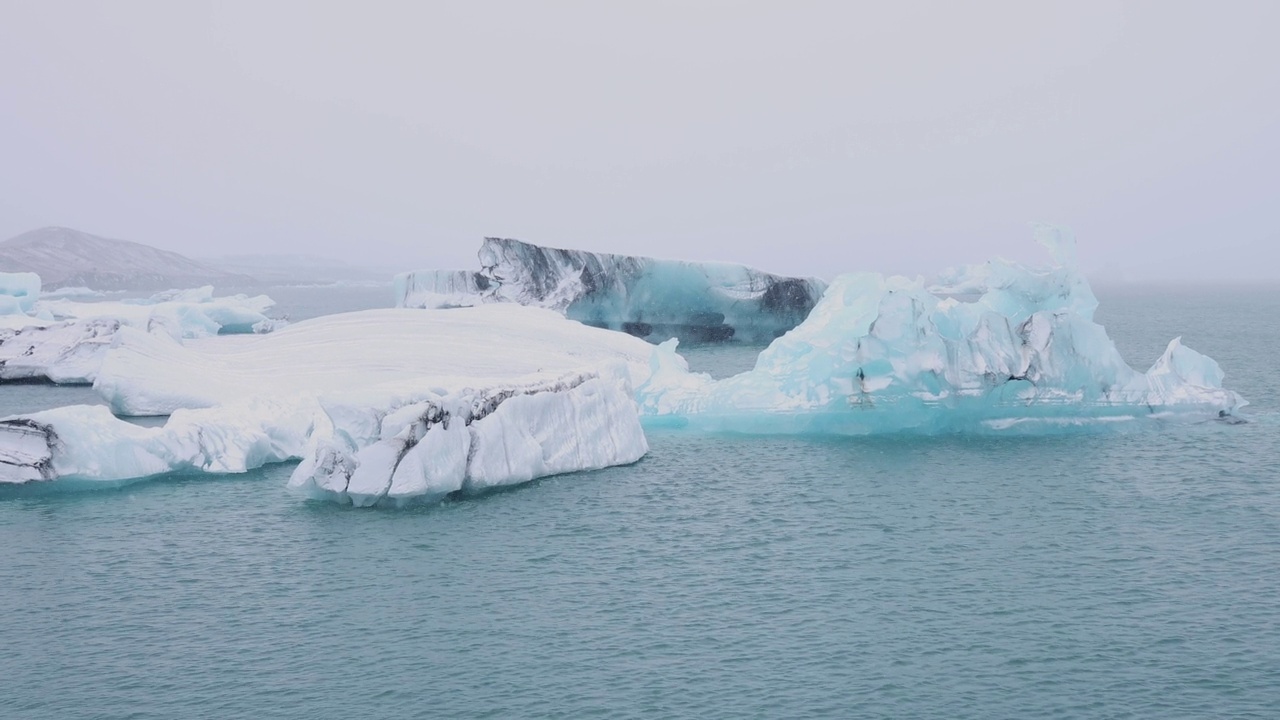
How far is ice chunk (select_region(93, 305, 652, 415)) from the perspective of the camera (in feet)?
98.9

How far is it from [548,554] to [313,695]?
527 centimetres

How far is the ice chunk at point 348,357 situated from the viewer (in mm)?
30141

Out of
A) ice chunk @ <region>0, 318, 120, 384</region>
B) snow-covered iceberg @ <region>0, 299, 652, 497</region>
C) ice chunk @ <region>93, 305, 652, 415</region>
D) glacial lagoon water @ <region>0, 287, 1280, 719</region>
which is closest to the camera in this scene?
glacial lagoon water @ <region>0, 287, 1280, 719</region>

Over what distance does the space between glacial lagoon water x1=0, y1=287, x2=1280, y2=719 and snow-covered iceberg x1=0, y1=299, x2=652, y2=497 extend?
0.58 meters

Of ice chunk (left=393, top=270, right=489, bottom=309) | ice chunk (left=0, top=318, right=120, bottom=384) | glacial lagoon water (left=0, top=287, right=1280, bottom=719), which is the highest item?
ice chunk (left=393, top=270, right=489, bottom=309)

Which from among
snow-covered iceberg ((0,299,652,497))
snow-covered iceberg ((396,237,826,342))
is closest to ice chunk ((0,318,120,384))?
snow-covered iceberg ((0,299,652,497))

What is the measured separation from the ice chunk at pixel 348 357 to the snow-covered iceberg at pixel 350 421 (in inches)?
2.7

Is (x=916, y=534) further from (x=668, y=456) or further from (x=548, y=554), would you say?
(x=668, y=456)

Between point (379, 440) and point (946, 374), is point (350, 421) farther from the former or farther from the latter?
point (946, 374)

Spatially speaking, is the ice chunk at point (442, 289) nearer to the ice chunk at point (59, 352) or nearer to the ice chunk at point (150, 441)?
the ice chunk at point (59, 352)

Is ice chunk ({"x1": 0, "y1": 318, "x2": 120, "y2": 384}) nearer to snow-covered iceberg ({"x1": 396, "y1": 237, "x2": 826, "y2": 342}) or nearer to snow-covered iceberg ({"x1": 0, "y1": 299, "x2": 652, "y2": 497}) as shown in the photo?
snow-covered iceberg ({"x1": 0, "y1": 299, "x2": 652, "y2": 497})

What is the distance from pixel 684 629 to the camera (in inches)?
530

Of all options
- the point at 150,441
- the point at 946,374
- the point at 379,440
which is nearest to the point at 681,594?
the point at 379,440

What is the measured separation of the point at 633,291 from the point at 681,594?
3298 cm
